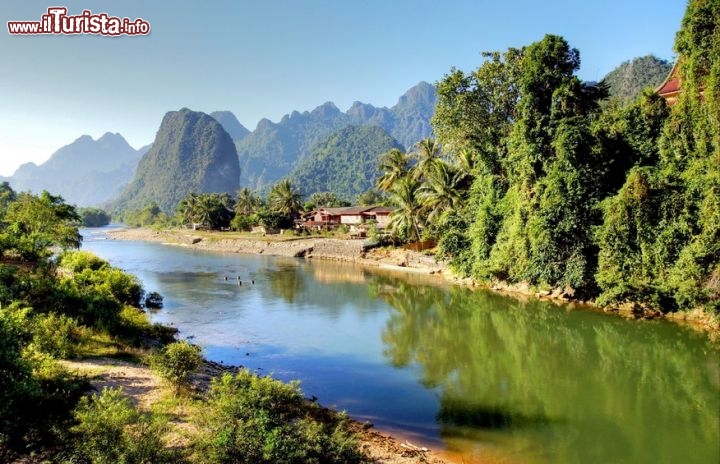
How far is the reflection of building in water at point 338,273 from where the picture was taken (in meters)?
44.7

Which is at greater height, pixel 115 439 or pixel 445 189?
pixel 445 189

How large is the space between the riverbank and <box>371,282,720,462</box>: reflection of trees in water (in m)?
1.80

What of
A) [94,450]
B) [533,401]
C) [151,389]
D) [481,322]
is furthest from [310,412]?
[481,322]

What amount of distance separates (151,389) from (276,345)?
977 cm

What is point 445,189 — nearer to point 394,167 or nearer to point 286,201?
point 394,167

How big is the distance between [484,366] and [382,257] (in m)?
36.4

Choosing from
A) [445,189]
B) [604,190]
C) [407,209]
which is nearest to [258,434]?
[604,190]

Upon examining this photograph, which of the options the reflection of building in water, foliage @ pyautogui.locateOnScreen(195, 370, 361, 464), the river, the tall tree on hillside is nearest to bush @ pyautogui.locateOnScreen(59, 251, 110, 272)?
the river

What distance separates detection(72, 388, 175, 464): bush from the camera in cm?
791

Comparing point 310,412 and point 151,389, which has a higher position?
point 151,389

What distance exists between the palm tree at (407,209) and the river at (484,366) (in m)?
15.8

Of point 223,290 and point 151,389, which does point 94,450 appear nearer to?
point 151,389

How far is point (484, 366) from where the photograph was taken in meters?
19.3

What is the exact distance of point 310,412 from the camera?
1327 centimetres
